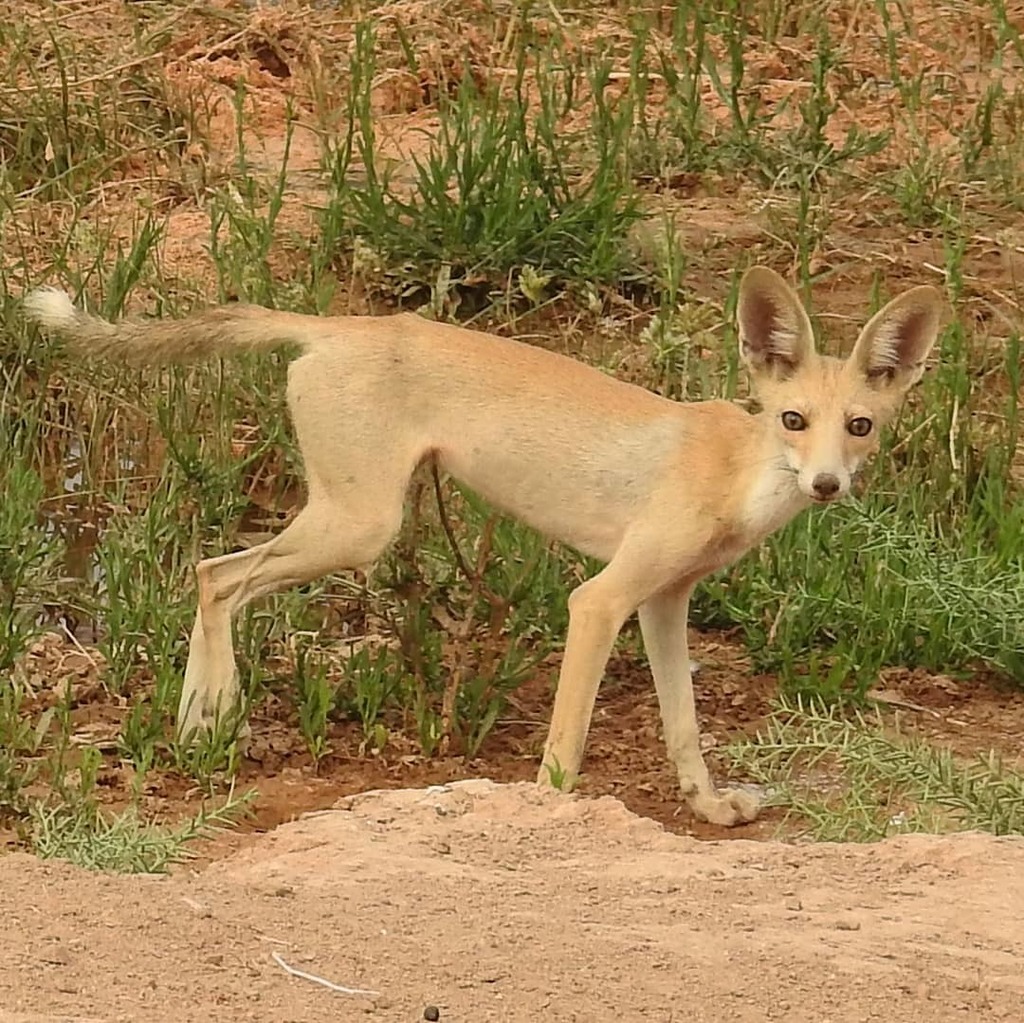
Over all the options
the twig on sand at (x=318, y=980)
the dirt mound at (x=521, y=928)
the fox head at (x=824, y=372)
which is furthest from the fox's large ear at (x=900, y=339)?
the twig on sand at (x=318, y=980)

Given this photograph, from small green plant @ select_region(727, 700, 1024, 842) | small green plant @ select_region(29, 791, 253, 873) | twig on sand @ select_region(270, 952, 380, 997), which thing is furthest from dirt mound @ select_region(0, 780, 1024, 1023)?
small green plant @ select_region(727, 700, 1024, 842)

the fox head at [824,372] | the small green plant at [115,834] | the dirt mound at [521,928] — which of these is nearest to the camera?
the dirt mound at [521,928]

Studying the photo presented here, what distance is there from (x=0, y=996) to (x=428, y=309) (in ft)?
19.4

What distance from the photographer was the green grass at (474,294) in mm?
6957

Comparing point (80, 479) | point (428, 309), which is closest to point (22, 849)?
point (80, 479)

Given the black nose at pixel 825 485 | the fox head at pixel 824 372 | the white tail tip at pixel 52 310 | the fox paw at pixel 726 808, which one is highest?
the fox head at pixel 824 372

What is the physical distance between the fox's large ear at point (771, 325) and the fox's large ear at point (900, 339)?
15 cm

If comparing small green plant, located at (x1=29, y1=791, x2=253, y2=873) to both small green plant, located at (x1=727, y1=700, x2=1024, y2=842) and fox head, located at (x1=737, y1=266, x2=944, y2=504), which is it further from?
fox head, located at (x1=737, y1=266, x2=944, y2=504)

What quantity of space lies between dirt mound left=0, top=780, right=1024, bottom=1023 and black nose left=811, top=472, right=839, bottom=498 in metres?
1.02

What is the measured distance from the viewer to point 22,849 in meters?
5.66

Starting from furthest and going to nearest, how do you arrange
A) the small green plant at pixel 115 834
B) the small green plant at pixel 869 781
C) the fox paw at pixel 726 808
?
the fox paw at pixel 726 808
the small green plant at pixel 869 781
the small green plant at pixel 115 834

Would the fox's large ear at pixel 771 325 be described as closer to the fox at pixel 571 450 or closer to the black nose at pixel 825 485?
the fox at pixel 571 450

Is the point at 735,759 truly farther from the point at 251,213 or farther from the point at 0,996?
the point at 251,213

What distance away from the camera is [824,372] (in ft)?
19.7
